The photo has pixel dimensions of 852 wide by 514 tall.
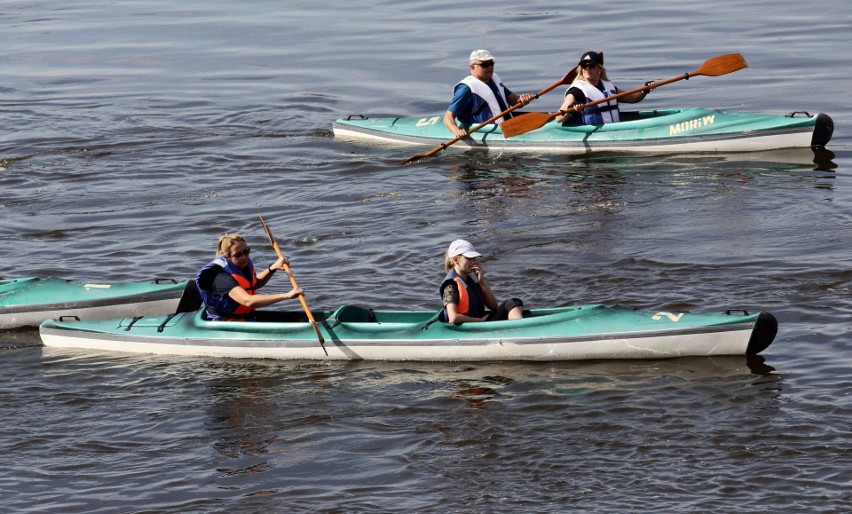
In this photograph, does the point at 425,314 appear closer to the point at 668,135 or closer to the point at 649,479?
the point at 649,479

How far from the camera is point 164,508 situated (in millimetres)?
7559

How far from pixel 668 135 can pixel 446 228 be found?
341cm

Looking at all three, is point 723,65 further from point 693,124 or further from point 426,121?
point 426,121

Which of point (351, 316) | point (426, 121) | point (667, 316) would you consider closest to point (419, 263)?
point (351, 316)

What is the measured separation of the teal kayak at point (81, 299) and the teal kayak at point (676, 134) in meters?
5.99

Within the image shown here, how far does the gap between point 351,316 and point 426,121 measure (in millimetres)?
7204

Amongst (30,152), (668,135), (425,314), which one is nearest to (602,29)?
(668,135)

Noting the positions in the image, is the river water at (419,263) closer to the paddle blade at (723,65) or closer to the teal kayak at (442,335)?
the teal kayak at (442,335)

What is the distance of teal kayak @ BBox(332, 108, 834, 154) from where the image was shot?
1472 centimetres

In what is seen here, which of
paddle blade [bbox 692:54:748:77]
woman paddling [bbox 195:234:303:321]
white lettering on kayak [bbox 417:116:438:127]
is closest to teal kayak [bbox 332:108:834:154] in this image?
paddle blade [bbox 692:54:748:77]

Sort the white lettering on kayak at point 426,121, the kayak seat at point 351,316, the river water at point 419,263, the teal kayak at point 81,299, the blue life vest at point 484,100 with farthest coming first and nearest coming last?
the white lettering on kayak at point 426,121 → the blue life vest at point 484,100 → the teal kayak at point 81,299 → the kayak seat at point 351,316 → the river water at point 419,263

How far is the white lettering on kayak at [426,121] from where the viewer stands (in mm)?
16531

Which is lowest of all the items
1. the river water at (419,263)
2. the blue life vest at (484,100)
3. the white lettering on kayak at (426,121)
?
the river water at (419,263)

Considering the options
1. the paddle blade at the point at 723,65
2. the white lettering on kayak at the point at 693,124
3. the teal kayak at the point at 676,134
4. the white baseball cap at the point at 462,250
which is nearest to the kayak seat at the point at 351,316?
the white baseball cap at the point at 462,250
